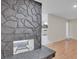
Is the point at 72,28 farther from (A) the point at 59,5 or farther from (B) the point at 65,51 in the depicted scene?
(A) the point at 59,5

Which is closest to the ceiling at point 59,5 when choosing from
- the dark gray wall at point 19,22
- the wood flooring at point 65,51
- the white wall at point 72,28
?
the dark gray wall at point 19,22

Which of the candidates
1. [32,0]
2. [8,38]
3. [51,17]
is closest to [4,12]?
[8,38]

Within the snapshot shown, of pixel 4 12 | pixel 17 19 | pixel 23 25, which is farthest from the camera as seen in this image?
pixel 23 25

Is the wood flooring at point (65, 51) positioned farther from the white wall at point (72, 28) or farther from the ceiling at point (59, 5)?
the white wall at point (72, 28)

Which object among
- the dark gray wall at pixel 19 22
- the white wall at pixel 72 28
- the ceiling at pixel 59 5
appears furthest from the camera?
the white wall at pixel 72 28

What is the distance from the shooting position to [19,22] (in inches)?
125

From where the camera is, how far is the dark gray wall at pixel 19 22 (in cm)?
273

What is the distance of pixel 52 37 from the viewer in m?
8.34

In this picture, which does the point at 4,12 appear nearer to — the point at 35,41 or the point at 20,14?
the point at 20,14

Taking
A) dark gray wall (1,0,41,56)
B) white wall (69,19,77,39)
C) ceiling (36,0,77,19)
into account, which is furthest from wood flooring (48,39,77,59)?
white wall (69,19,77,39)

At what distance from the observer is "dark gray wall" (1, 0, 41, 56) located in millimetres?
2727

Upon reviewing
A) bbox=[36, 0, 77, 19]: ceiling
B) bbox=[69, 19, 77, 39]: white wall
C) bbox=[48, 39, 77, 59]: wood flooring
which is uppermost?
bbox=[36, 0, 77, 19]: ceiling

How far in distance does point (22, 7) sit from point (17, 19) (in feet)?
1.55

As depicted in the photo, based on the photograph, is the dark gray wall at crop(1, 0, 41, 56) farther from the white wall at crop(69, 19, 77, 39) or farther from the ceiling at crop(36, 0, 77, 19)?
the white wall at crop(69, 19, 77, 39)
